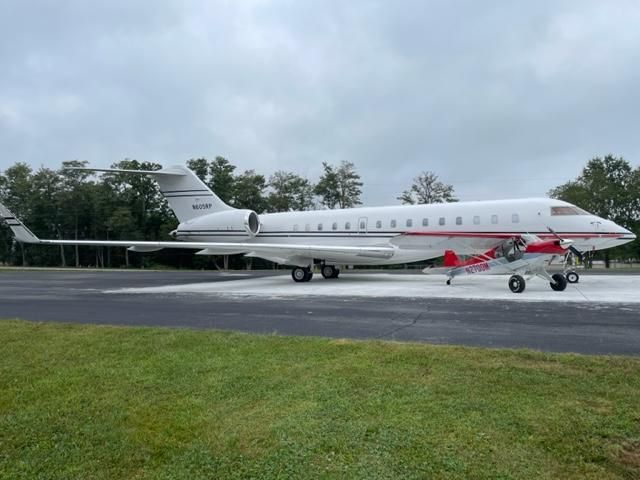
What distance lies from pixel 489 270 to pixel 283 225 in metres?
11.6

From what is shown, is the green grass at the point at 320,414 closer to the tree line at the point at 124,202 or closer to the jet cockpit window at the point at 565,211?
the jet cockpit window at the point at 565,211

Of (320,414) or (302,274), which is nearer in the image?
(320,414)

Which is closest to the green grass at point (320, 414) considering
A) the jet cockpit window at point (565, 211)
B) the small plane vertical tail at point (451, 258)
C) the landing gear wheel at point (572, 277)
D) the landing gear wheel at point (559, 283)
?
the landing gear wheel at point (559, 283)

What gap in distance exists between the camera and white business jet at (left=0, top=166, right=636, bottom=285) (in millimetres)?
17047

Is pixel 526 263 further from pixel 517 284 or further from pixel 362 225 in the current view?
pixel 362 225

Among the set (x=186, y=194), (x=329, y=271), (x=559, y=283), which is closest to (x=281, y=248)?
(x=329, y=271)

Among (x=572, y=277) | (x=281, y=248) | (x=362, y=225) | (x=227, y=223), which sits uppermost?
(x=227, y=223)

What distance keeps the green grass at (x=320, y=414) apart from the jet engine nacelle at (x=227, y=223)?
18.0 metres

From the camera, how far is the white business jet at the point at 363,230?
17.0m

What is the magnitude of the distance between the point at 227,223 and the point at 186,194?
10.7 ft

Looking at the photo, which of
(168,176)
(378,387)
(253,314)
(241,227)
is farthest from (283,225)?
(378,387)

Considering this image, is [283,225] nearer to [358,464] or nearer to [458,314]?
[458,314]

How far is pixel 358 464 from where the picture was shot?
10.1ft

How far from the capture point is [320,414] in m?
3.86
